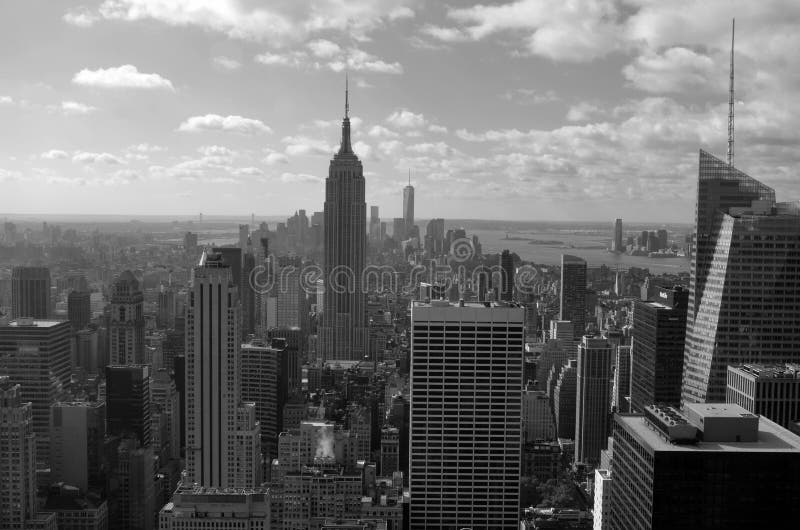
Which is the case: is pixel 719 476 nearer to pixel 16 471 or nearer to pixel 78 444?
pixel 16 471

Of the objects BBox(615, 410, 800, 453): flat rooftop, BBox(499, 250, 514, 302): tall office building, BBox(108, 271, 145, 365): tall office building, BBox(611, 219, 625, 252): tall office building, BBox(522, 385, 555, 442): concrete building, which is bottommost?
BBox(522, 385, 555, 442): concrete building

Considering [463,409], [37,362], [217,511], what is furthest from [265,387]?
[217,511]

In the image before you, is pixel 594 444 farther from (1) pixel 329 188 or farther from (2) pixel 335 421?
(1) pixel 329 188

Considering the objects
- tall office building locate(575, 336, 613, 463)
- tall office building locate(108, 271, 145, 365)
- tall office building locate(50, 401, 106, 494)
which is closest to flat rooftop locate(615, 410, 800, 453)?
tall office building locate(50, 401, 106, 494)

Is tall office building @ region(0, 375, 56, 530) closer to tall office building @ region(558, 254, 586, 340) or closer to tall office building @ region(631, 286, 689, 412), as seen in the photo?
tall office building @ region(631, 286, 689, 412)

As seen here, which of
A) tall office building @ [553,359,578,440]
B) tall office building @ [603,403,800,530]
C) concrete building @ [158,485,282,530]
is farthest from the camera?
tall office building @ [553,359,578,440]

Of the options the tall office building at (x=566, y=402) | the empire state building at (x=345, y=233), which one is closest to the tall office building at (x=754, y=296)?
the tall office building at (x=566, y=402)

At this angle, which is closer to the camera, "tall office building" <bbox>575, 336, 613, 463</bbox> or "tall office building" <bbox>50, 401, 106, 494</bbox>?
"tall office building" <bbox>50, 401, 106, 494</bbox>
